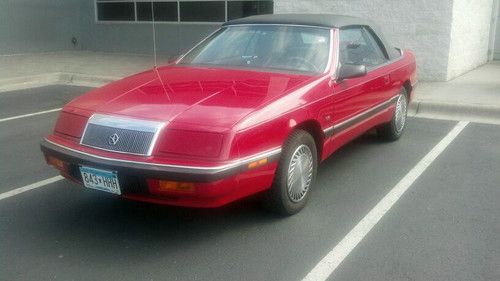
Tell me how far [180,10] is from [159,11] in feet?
2.55

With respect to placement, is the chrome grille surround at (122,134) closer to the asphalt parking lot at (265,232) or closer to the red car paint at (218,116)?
the red car paint at (218,116)

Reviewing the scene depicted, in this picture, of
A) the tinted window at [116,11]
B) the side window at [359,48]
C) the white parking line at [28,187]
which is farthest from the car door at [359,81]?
the tinted window at [116,11]

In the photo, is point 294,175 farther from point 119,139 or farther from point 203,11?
point 203,11

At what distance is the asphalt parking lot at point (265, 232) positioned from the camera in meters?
3.27

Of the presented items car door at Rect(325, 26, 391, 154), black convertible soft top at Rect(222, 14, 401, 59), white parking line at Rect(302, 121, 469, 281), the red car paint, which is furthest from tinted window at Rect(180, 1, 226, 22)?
the red car paint

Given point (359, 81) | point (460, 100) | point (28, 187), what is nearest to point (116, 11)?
point (460, 100)

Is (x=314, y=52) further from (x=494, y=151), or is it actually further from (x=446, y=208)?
(x=494, y=151)

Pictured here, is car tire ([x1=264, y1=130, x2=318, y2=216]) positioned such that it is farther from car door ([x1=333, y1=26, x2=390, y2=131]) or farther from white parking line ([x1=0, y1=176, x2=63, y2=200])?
white parking line ([x1=0, y1=176, x2=63, y2=200])

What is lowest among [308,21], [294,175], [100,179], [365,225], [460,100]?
[365,225]

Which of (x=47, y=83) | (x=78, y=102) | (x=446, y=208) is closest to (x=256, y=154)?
(x=78, y=102)

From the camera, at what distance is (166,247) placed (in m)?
3.56

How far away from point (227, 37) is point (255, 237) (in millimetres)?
2215

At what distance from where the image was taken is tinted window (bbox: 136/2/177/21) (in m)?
14.6

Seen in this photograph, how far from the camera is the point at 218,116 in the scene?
3.45m
